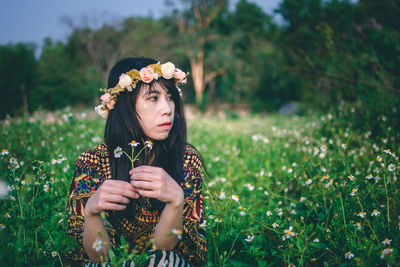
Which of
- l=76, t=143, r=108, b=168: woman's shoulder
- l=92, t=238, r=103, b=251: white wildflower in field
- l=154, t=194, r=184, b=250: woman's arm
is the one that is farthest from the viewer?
l=76, t=143, r=108, b=168: woman's shoulder

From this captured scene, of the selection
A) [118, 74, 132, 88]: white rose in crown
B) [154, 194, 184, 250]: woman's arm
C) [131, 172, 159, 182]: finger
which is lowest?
[154, 194, 184, 250]: woman's arm

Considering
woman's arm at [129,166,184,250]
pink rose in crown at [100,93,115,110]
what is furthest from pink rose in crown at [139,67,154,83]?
woman's arm at [129,166,184,250]

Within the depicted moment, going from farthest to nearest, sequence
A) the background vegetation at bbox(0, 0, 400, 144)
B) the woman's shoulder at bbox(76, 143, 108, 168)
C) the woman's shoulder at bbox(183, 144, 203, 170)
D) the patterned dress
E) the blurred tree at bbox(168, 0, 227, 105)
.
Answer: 1. the blurred tree at bbox(168, 0, 227, 105)
2. the background vegetation at bbox(0, 0, 400, 144)
3. the woman's shoulder at bbox(183, 144, 203, 170)
4. the woman's shoulder at bbox(76, 143, 108, 168)
5. the patterned dress

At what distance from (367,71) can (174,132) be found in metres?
4.25

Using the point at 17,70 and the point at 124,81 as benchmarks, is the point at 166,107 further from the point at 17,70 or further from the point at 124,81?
the point at 17,70

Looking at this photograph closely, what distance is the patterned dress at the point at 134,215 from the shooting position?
1.32m

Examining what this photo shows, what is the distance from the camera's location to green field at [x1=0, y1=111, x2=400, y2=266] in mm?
1404

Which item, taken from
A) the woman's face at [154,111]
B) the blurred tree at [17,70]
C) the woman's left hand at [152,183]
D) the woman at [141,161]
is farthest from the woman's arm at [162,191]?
the blurred tree at [17,70]

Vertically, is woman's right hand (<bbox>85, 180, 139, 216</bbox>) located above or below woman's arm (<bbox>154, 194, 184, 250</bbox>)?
above

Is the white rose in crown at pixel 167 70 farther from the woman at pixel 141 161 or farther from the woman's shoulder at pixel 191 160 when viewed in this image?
the woman's shoulder at pixel 191 160

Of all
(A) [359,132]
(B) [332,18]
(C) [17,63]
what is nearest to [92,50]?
(C) [17,63]

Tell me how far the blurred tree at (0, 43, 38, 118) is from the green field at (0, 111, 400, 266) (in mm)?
16444

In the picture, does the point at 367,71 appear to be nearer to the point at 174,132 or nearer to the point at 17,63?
the point at 174,132

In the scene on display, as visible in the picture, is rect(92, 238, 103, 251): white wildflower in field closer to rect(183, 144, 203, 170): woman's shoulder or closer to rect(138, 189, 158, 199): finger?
rect(138, 189, 158, 199): finger
